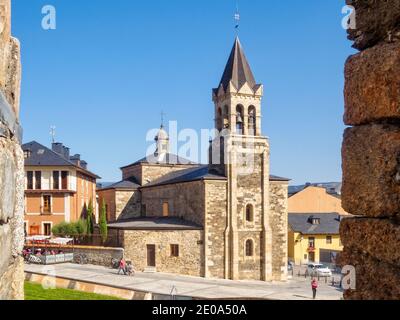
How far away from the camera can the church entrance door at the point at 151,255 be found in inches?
1168

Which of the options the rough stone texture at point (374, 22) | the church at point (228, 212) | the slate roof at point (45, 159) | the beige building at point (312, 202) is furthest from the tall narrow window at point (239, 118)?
Result: the rough stone texture at point (374, 22)

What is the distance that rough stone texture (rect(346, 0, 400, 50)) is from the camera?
2.32m

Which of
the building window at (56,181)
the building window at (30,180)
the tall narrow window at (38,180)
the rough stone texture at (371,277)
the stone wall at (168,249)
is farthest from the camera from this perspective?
the building window at (56,181)

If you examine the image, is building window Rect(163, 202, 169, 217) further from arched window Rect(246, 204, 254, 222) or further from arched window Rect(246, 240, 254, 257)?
arched window Rect(246, 240, 254, 257)

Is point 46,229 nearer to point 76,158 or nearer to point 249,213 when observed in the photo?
point 76,158

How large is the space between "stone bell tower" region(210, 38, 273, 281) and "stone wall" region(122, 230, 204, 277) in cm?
209

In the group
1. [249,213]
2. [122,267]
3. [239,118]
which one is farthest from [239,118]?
[122,267]

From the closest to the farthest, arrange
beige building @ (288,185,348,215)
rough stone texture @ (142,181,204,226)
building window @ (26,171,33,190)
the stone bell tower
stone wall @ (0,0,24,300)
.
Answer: stone wall @ (0,0,24,300)
the stone bell tower
rough stone texture @ (142,181,204,226)
building window @ (26,171,33,190)
beige building @ (288,185,348,215)

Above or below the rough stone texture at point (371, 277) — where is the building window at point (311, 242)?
below

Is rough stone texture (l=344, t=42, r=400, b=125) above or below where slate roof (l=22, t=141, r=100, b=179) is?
below

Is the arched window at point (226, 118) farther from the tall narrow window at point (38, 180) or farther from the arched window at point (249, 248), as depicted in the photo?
the tall narrow window at point (38, 180)

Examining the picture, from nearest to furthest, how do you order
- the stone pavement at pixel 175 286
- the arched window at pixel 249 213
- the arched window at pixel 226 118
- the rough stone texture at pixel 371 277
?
the rough stone texture at pixel 371 277
the stone pavement at pixel 175 286
the arched window at pixel 249 213
the arched window at pixel 226 118

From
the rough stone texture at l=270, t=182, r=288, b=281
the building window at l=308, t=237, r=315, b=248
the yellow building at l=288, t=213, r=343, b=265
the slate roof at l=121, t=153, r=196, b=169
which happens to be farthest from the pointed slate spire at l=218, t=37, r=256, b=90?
the building window at l=308, t=237, r=315, b=248
